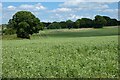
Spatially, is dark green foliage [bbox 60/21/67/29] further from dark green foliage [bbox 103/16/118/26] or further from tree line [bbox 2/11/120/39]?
dark green foliage [bbox 103/16/118/26]

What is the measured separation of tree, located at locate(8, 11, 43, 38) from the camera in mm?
77713

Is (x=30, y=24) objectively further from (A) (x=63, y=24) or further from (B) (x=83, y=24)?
(B) (x=83, y=24)

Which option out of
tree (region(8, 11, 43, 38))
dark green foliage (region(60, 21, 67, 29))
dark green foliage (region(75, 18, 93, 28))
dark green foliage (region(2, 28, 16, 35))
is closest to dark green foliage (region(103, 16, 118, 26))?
dark green foliage (region(75, 18, 93, 28))

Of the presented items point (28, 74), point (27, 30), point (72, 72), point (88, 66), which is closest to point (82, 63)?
point (88, 66)

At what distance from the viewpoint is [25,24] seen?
80.1 metres

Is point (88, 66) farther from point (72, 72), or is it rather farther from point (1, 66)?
point (1, 66)

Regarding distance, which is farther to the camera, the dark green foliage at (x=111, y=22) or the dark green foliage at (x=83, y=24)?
the dark green foliage at (x=83, y=24)

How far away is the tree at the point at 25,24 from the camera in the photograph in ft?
255

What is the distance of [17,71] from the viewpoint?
14.5 m

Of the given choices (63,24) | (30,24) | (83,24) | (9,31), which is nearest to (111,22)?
(83,24)

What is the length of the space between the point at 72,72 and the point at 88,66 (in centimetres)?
159

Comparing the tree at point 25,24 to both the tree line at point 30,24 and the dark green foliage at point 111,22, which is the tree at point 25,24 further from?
the dark green foliage at point 111,22

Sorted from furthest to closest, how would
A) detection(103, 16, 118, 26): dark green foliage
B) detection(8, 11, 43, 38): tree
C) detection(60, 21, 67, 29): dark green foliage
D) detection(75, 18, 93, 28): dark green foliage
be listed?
detection(60, 21, 67, 29): dark green foliage < detection(75, 18, 93, 28): dark green foliage < detection(8, 11, 43, 38): tree < detection(103, 16, 118, 26): dark green foliage

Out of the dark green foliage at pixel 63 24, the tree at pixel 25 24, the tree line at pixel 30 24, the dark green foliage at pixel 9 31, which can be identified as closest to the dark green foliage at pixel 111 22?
the tree line at pixel 30 24
